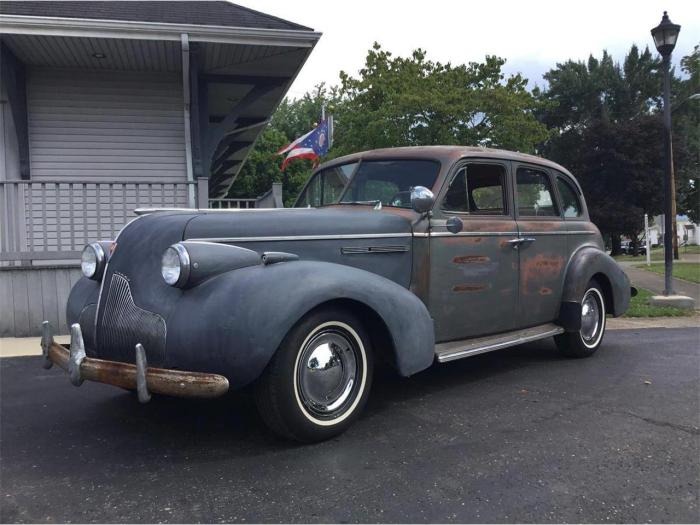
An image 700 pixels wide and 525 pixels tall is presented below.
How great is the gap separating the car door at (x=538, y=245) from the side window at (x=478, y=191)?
196 millimetres

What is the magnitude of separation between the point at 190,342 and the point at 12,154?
8440 millimetres

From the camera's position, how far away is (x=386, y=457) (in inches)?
121

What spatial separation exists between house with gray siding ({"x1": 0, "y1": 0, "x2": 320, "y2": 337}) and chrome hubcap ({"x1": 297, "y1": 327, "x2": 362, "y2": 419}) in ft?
17.9

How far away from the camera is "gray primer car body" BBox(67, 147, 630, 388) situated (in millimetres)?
2961

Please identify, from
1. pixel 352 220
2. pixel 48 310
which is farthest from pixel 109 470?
pixel 48 310

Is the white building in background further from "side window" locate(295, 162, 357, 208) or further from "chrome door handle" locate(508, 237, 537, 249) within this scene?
"side window" locate(295, 162, 357, 208)

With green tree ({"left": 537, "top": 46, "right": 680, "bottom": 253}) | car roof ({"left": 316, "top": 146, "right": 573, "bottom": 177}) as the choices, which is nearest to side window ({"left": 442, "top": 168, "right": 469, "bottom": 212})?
car roof ({"left": 316, "top": 146, "right": 573, "bottom": 177})

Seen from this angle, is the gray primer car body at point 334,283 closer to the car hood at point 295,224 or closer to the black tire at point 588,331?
the car hood at point 295,224

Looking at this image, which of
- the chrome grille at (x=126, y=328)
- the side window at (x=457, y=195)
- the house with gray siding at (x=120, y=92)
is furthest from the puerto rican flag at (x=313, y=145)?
the chrome grille at (x=126, y=328)

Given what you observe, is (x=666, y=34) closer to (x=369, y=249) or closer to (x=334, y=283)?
(x=369, y=249)

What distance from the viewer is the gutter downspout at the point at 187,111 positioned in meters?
8.53

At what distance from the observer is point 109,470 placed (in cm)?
292

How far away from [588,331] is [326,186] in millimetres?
2949

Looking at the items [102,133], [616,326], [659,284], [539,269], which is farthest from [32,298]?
[659,284]
